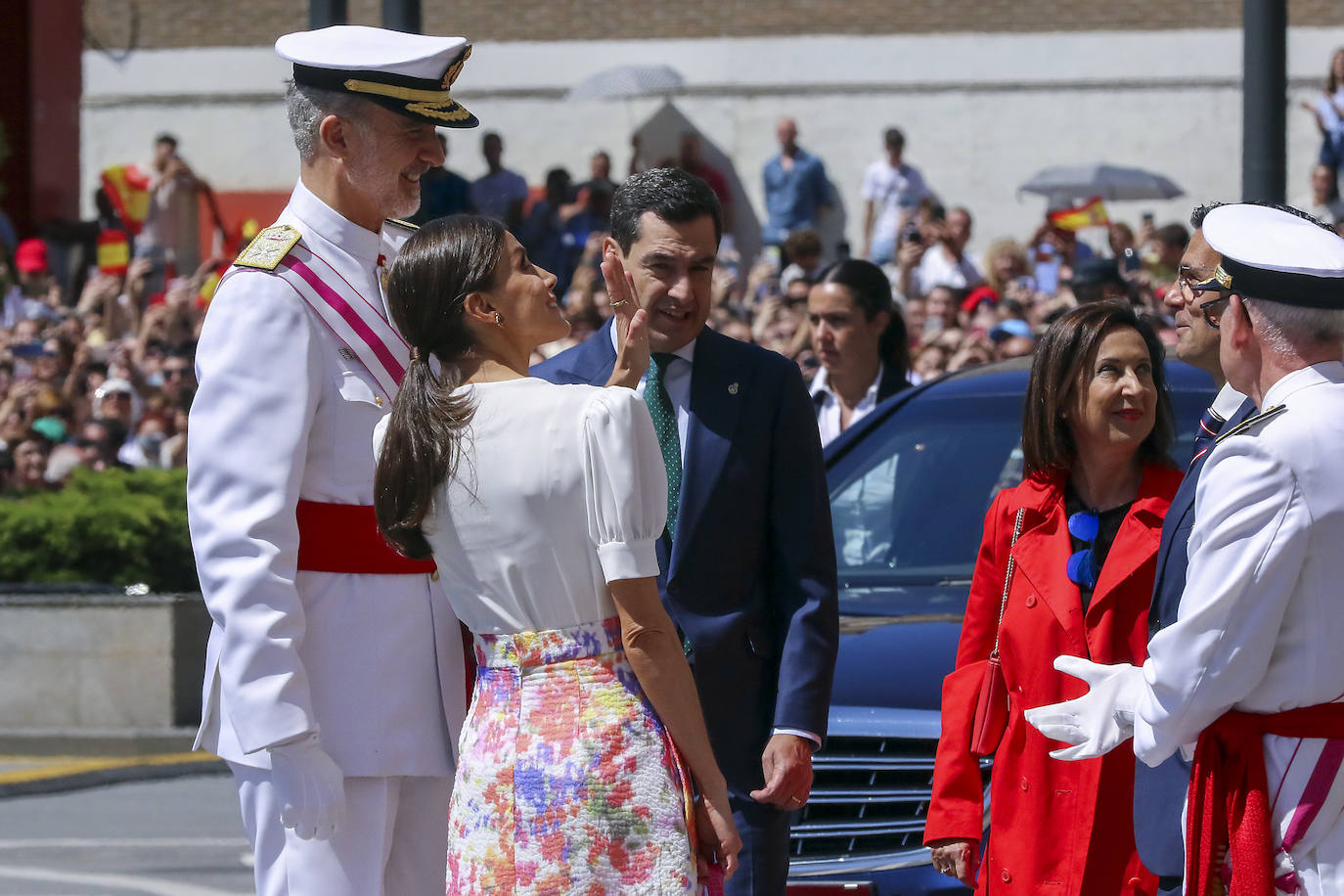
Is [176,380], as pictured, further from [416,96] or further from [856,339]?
[416,96]

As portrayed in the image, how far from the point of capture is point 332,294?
3.81 meters

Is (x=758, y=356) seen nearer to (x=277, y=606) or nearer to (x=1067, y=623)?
(x=1067, y=623)

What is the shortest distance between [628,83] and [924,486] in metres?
17.2

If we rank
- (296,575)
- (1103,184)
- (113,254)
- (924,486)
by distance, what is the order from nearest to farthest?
1. (296,575)
2. (924,486)
3. (113,254)
4. (1103,184)

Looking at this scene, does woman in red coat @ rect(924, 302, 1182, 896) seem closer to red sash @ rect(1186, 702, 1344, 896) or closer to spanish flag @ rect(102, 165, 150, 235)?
red sash @ rect(1186, 702, 1344, 896)

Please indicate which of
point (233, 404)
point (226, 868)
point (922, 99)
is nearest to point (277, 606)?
point (233, 404)

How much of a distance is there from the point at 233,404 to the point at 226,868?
5071mm

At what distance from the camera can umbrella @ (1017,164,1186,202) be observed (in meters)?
21.1

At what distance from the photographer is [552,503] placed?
11.1 feet

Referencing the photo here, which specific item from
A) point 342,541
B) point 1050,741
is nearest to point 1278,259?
point 1050,741

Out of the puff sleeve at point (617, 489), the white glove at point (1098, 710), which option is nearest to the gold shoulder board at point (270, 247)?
the puff sleeve at point (617, 489)

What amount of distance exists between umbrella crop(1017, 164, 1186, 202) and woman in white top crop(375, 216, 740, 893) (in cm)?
1838

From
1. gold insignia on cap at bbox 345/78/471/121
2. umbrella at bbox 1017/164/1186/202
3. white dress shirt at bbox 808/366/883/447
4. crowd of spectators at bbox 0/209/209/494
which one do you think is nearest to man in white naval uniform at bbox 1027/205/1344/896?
gold insignia on cap at bbox 345/78/471/121

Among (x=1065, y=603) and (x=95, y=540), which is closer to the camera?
(x=1065, y=603)
